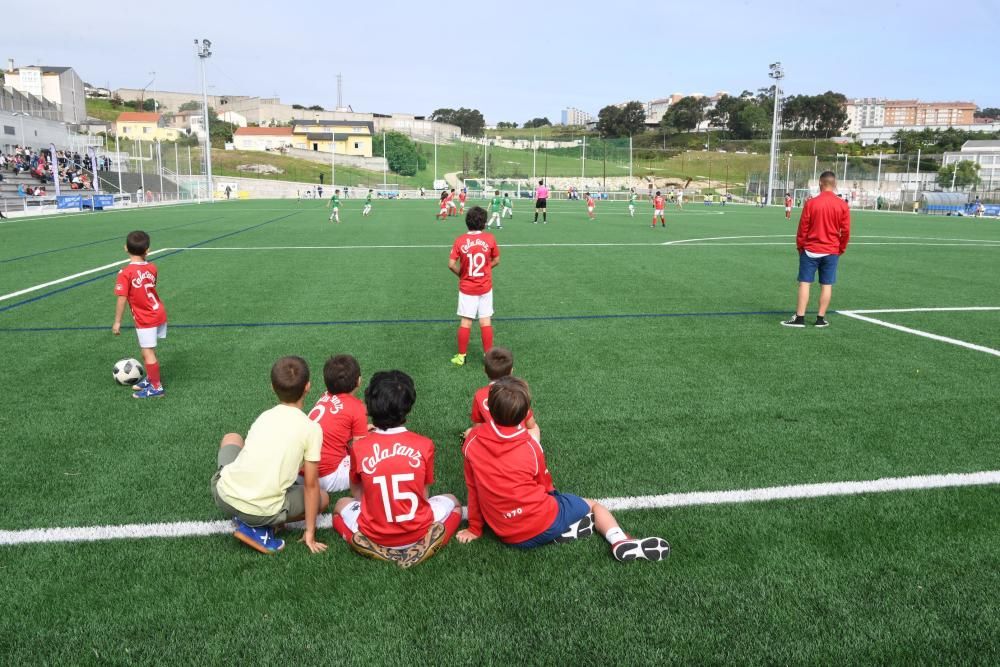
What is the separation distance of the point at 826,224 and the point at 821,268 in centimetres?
58

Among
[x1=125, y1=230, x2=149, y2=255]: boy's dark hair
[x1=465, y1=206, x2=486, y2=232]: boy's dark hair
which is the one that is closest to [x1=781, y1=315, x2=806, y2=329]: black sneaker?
[x1=465, y1=206, x2=486, y2=232]: boy's dark hair

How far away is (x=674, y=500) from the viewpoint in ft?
13.4

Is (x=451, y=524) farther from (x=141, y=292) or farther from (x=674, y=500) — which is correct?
(x=141, y=292)

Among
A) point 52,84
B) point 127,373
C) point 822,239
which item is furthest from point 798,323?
point 52,84

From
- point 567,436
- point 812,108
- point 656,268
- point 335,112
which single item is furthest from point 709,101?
point 567,436

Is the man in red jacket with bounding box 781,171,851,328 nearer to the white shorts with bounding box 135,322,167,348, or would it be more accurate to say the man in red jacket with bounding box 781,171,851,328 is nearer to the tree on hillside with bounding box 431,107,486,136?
the white shorts with bounding box 135,322,167,348

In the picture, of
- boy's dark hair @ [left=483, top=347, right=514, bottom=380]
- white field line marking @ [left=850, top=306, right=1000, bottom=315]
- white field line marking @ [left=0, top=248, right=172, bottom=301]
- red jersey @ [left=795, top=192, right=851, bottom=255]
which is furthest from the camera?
white field line marking @ [left=0, top=248, right=172, bottom=301]

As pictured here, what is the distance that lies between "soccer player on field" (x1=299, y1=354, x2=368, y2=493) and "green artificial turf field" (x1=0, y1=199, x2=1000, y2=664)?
0.62 m

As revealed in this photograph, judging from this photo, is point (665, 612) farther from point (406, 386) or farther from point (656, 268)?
point (656, 268)

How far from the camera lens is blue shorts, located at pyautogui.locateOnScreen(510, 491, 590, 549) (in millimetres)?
3578

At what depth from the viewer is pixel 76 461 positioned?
15.4 feet

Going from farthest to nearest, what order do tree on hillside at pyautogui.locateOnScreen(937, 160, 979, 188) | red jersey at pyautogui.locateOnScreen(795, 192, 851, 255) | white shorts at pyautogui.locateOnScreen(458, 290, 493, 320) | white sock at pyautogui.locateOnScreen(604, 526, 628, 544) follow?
tree on hillside at pyautogui.locateOnScreen(937, 160, 979, 188)
red jersey at pyautogui.locateOnScreen(795, 192, 851, 255)
white shorts at pyautogui.locateOnScreen(458, 290, 493, 320)
white sock at pyautogui.locateOnScreen(604, 526, 628, 544)

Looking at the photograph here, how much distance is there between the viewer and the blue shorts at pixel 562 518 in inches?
141

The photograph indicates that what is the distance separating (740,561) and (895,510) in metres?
1.18
